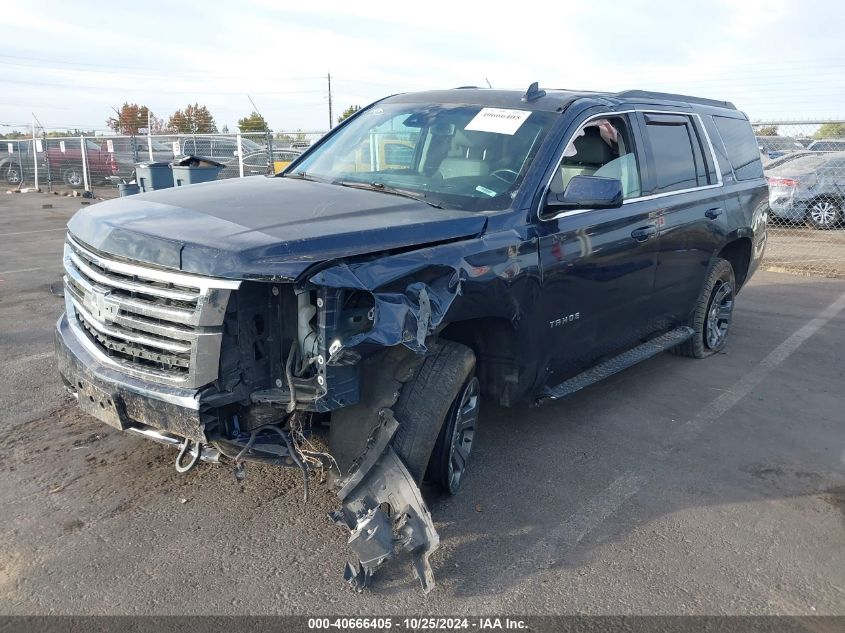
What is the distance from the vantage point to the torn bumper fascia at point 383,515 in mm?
3004

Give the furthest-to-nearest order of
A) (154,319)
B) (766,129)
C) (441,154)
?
(766,129), (441,154), (154,319)

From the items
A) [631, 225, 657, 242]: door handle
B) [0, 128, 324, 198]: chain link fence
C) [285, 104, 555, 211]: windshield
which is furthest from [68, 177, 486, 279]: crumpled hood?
[0, 128, 324, 198]: chain link fence

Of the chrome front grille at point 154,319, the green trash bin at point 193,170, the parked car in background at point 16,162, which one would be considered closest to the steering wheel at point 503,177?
the chrome front grille at point 154,319

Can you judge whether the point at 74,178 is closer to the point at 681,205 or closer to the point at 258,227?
the point at 681,205

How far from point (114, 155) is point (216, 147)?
14.5 feet

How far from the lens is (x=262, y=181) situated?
178 inches

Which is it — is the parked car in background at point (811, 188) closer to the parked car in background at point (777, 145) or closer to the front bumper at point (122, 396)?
the parked car in background at point (777, 145)

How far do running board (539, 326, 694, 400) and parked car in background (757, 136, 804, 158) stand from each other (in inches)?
414

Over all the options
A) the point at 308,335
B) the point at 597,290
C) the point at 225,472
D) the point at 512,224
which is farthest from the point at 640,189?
the point at 225,472

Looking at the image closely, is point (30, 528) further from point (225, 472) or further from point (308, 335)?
point (308, 335)

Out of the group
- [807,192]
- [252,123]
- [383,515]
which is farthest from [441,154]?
[252,123]

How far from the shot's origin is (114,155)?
21047 mm

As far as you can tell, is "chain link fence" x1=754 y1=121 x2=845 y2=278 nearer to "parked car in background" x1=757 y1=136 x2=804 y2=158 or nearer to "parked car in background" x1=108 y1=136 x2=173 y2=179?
"parked car in background" x1=757 y1=136 x2=804 y2=158

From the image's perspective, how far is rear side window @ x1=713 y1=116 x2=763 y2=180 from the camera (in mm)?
6316
